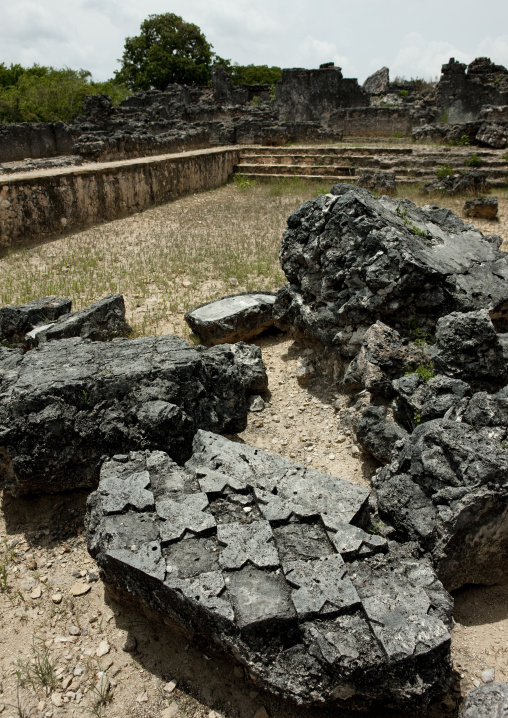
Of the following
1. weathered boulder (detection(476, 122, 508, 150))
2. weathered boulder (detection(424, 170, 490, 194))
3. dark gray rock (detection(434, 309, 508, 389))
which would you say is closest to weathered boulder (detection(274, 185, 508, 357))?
dark gray rock (detection(434, 309, 508, 389))

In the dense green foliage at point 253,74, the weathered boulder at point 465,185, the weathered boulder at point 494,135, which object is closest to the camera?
the weathered boulder at point 465,185

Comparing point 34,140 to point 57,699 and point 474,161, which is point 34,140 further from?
point 57,699

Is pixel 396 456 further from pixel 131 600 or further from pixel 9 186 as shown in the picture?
pixel 9 186

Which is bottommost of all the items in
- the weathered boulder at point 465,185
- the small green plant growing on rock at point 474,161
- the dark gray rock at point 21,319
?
the dark gray rock at point 21,319

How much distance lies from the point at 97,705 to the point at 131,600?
0.42 metres

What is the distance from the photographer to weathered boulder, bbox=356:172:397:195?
10.7 metres

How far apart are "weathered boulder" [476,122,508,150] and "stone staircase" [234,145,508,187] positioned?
1.44 ft

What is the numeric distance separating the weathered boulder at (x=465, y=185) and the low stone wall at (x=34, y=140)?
10.2 metres

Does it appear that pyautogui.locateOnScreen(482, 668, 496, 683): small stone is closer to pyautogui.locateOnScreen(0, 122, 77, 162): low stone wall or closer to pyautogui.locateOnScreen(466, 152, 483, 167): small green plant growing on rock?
pyautogui.locateOnScreen(466, 152, 483, 167): small green plant growing on rock

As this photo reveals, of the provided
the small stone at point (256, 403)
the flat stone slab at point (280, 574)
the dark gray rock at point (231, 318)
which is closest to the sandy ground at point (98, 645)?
the flat stone slab at point (280, 574)

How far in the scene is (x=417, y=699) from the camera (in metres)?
1.79

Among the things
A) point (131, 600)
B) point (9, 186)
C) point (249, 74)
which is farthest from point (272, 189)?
point (249, 74)

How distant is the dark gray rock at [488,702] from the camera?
65.4 inches

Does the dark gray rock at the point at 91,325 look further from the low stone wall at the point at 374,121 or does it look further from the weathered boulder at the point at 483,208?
the low stone wall at the point at 374,121
